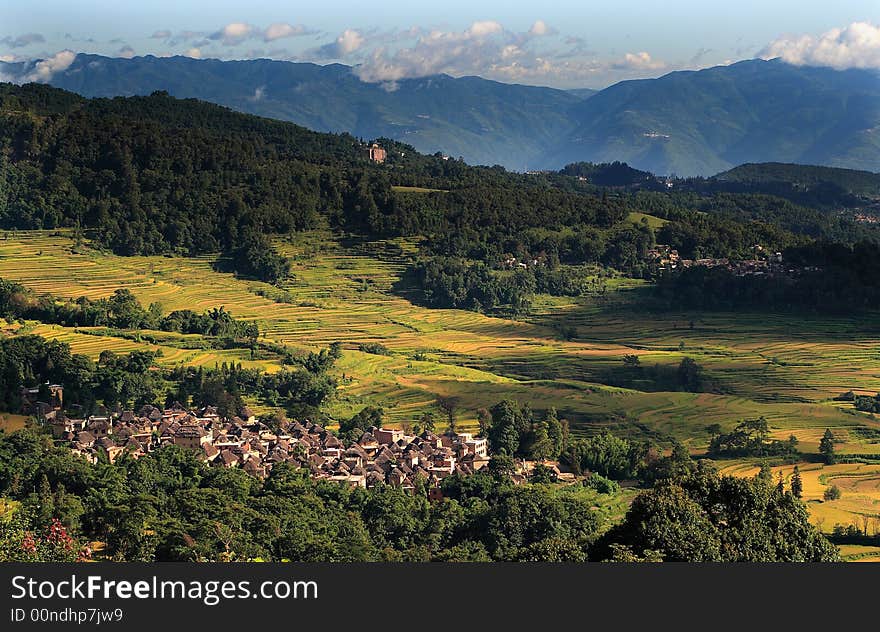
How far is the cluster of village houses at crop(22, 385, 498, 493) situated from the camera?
18.8 metres

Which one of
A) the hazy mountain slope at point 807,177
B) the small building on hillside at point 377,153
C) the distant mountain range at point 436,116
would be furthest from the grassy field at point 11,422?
the distant mountain range at point 436,116

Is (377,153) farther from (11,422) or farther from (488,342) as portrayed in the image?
(11,422)

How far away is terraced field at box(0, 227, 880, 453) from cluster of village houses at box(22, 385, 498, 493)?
3120mm

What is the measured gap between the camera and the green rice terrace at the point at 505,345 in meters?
23.7

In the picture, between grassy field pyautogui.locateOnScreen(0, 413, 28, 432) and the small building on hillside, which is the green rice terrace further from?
the small building on hillside

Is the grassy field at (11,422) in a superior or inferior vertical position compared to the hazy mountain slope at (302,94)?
inferior

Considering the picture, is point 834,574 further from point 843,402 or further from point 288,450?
point 843,402

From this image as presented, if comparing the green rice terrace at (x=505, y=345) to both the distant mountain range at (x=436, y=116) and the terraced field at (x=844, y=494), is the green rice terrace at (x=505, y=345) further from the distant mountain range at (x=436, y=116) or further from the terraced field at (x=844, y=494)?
the distant mountain range at (x=436, y=116)

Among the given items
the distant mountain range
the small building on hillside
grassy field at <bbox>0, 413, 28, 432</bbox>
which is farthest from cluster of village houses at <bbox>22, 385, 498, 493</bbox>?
the distant mountain range

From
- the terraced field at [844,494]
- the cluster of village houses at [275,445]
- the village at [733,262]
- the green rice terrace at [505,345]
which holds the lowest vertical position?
the cluster of village houses at [275,445]

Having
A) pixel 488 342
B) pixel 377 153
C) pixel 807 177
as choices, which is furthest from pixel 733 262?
pixel 807 177

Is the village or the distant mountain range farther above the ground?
the distant mountain range

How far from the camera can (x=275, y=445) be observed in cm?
2020

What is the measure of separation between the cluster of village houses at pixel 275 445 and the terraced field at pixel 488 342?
10.2 feet
